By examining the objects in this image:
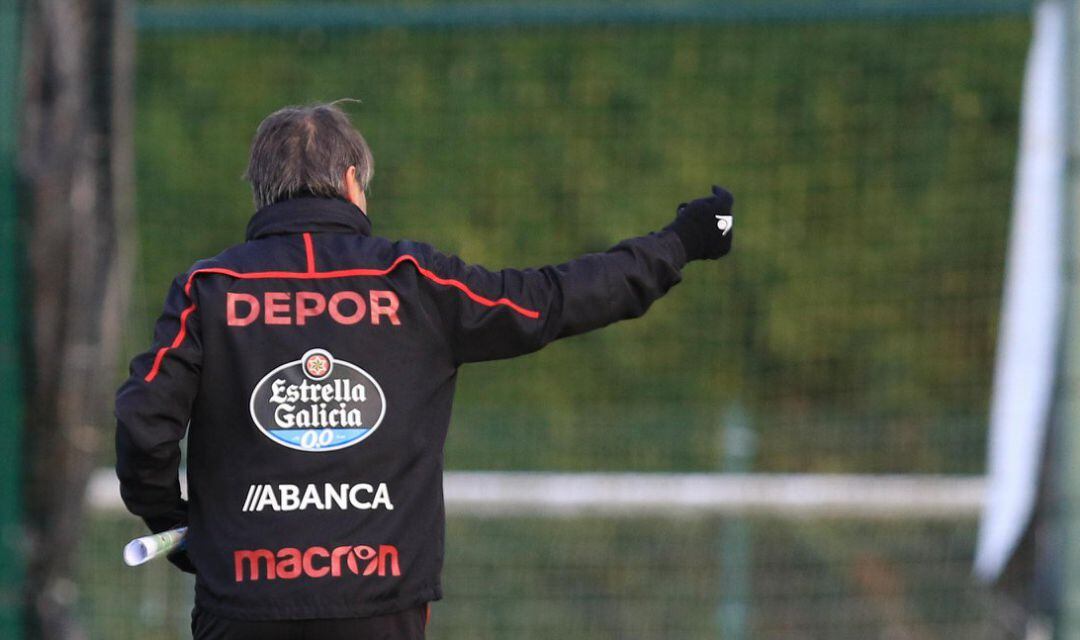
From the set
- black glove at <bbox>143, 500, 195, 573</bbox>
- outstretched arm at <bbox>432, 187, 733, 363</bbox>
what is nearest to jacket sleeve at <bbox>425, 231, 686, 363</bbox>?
outstretched arm at <bbox>432, 187, 733, 363</bbox>

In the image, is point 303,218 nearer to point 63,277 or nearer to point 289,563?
point 289,563

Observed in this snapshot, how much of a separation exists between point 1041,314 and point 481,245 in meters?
2.49

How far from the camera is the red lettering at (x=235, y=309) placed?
241 cm

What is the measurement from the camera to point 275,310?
2428 mm

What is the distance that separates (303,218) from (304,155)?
0.12m

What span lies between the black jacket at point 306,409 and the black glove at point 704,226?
340 mm

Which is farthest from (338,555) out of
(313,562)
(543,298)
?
(543,298)

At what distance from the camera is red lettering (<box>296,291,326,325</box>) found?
7.98 feet

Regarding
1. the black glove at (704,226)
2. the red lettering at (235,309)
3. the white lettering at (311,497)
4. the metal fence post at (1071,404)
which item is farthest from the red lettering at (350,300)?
the metal fence post at (1071,404)

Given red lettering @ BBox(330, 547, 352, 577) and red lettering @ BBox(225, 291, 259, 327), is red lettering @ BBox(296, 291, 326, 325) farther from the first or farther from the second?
red lettering @ BBox(330, 547, 352, 577)

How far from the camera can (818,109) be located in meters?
6.22

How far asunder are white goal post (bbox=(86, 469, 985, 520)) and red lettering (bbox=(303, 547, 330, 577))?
3.17 m

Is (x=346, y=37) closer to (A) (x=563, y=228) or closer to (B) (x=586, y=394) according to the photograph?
(A) (x=563, y=228)

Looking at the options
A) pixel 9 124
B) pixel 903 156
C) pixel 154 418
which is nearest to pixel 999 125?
pixel 903 156
